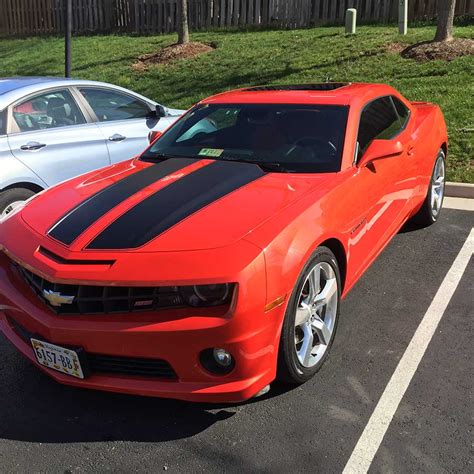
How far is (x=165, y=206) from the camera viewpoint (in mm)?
3076

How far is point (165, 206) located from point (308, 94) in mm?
1724

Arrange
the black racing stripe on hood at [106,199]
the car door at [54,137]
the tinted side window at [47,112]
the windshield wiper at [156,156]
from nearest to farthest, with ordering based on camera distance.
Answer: the black racing stripe on hood at [106,199] < the windshield wiper at [156,156] < the car door at [54,137] < the tinted side window at [47,112]

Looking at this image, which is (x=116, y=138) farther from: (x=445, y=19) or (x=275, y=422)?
(x=445, y=19)

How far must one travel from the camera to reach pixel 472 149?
7.03 meters

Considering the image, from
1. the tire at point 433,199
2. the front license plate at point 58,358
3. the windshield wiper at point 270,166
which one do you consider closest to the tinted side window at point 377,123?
the windshield wiper at point 270,166

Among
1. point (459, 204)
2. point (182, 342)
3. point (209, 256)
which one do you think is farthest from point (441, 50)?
point (182, 342)

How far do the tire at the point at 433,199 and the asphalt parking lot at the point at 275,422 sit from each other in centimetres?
182

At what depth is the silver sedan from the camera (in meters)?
4.90

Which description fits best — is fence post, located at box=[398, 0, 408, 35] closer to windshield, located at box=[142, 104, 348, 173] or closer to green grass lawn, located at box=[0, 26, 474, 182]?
green grass lawn, located at box=[0, 26, 474, 182]

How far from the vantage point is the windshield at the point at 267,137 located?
3.68 meters

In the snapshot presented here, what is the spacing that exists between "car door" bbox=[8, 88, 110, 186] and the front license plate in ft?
8.58

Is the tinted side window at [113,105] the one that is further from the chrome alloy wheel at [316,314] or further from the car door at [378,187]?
the chrome alloy wheel at [316,314]

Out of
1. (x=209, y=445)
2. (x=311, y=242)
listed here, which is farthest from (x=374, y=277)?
(x=209, y=445)

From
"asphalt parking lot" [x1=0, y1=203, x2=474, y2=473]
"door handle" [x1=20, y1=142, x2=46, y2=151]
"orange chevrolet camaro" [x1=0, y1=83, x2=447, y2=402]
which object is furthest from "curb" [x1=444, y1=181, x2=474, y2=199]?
"door handle" [x1=20, y1=142, x2=46, y2=151]
